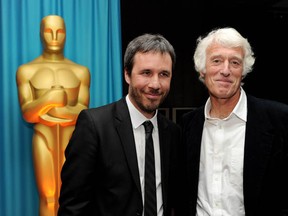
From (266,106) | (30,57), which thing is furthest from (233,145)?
(30,57)

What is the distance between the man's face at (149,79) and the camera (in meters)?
1.80

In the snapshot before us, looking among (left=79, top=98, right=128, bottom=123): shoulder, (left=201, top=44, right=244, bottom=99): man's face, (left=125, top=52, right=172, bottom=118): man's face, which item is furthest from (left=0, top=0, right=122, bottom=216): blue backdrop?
(left=201, top=44, right=244, bottom=99): man's face

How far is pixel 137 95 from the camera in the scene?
183cm

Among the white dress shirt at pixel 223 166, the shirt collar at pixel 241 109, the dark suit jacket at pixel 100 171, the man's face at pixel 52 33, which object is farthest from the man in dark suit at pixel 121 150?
the man's face at pixel 52 33

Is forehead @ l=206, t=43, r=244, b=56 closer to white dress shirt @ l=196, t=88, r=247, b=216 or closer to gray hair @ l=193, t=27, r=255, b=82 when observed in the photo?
gray hair @ l=193, t=27, r=255, b=82

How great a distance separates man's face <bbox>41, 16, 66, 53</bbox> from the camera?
3.32m

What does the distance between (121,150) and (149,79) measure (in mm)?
360

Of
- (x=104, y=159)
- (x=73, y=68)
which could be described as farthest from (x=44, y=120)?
(x=104, y=159)

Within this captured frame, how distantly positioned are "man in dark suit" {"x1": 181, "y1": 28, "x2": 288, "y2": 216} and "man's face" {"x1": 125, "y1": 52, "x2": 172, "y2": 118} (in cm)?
29

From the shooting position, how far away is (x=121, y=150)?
69.1 inches

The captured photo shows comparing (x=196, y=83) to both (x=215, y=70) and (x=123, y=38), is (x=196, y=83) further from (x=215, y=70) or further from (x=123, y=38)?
(x=215, y=70)

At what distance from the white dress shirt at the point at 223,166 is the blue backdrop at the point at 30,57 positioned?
228 cm

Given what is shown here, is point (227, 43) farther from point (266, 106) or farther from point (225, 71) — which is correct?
point (266, 106)

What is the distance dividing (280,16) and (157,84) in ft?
14.7
